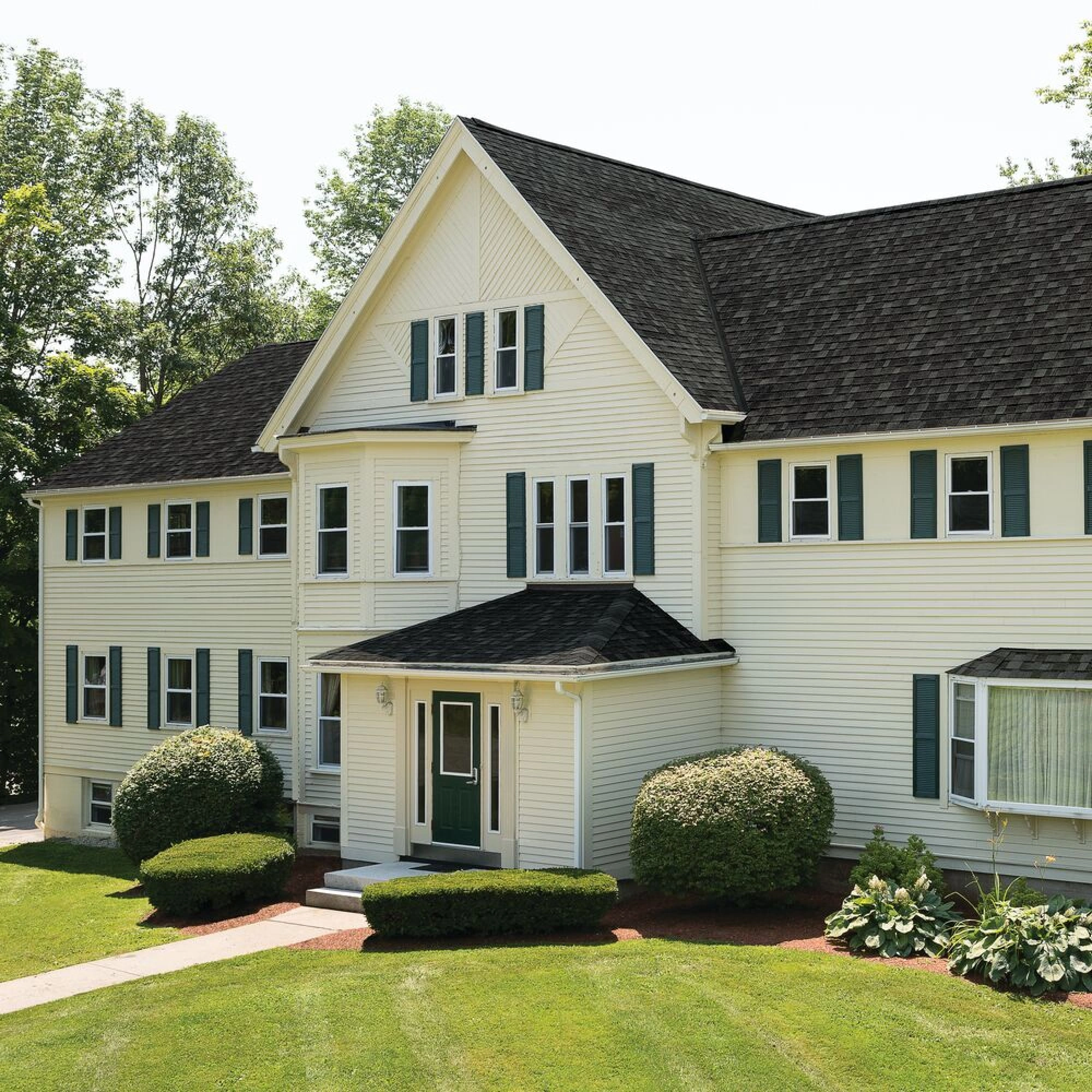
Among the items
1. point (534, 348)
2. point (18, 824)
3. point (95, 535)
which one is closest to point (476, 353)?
point (534, 348)

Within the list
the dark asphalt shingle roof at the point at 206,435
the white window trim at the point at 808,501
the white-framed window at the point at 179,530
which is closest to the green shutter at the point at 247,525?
the dark asphalt shingle roof at the point at 206,435

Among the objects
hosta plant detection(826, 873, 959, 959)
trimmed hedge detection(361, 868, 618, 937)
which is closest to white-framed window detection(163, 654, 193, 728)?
trimmed hedge detection(361, 868, 618, 937)

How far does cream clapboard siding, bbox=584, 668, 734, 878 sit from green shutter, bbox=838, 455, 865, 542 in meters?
3.00

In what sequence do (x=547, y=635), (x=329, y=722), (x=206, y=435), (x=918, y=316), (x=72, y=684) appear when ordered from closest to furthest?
1. (x=547, y=635)
2. (x=918, y=316)
3. (x=329, y=722)
4. (x=206, y=435)
5. (x=72, y=684)

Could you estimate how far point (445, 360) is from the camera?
2369cm

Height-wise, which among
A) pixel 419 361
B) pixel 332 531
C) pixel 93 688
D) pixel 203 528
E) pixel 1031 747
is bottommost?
pixel 93 688

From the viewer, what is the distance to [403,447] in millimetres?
23016

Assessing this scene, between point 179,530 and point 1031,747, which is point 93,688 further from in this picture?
point 1031,747

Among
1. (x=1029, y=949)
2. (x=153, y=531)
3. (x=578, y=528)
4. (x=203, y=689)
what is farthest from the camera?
(x=153, y=531)

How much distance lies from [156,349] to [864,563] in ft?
109

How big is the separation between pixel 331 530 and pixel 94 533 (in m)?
8.89

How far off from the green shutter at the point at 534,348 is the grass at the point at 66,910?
32.3 feet

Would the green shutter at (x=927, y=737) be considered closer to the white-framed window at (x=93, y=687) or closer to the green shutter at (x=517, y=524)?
the green shutter at (x=517, y=524)

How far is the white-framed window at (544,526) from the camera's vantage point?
74.1 ft
